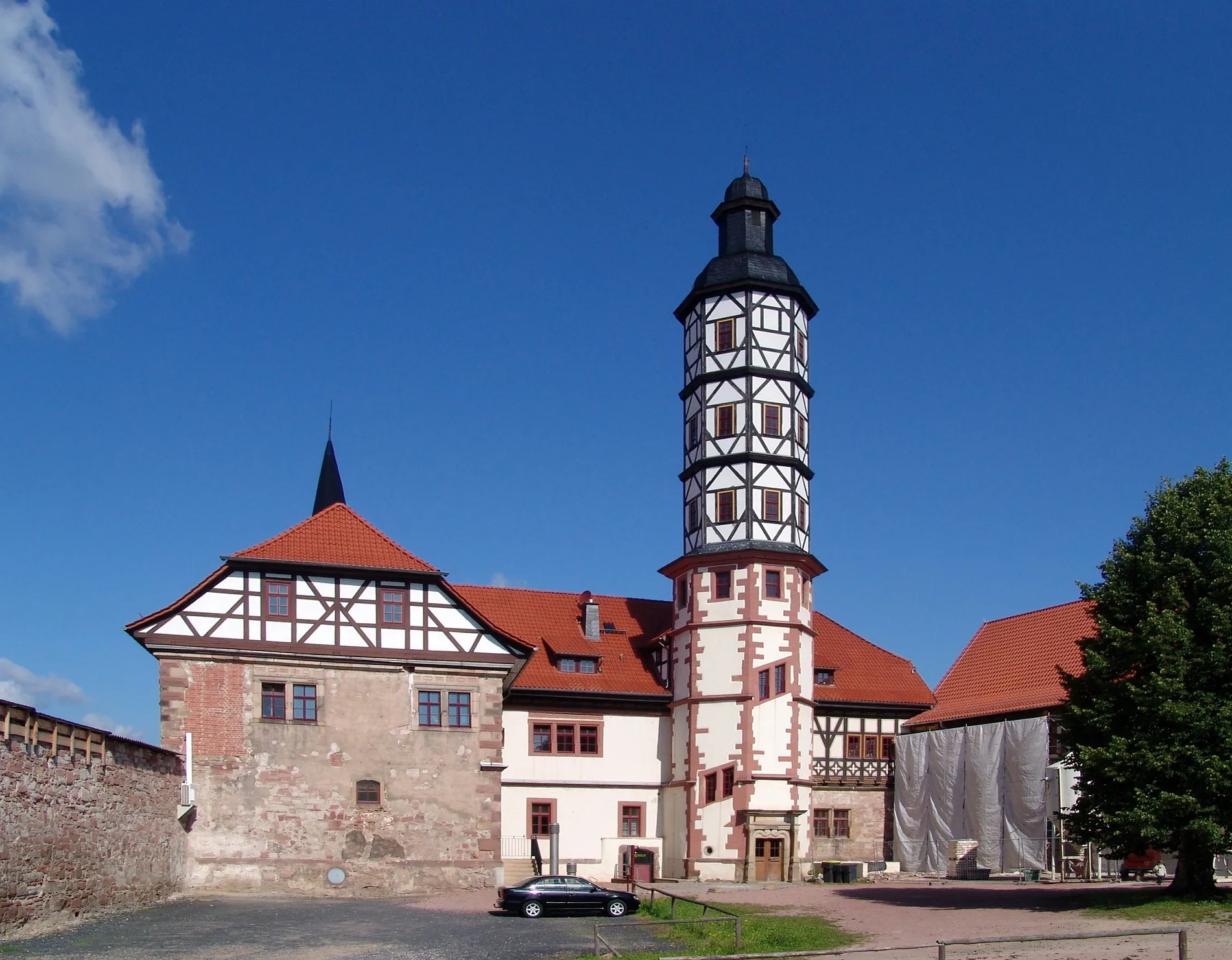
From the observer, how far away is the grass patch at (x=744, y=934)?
67.0 feet

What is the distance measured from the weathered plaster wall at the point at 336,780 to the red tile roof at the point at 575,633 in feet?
18.2

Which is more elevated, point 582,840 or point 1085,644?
point 1085,644

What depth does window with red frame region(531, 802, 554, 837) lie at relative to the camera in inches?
1549

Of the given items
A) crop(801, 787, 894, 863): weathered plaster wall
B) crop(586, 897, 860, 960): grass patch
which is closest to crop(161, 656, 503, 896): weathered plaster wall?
crop(586, 897, 860, 960): grass patch

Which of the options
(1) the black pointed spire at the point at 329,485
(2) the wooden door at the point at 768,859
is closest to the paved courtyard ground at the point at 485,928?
(2) the wooden door at the point at 768,859

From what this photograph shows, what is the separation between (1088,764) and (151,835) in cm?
1881

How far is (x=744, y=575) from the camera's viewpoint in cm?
3956

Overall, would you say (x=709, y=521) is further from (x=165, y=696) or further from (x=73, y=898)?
(x=73, y=898)

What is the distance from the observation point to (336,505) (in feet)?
120

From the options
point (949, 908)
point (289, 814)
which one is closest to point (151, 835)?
point (289, 814)

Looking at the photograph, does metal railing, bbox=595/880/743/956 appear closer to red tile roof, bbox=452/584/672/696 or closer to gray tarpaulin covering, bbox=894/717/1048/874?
red tile roof, bbox=452/584/672/696

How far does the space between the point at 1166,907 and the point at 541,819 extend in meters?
19.8

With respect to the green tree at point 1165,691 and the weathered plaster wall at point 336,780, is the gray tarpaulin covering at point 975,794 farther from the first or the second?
the weathered plaster wall at point 336,780

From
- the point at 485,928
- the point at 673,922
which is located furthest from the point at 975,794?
the point at 485,928
